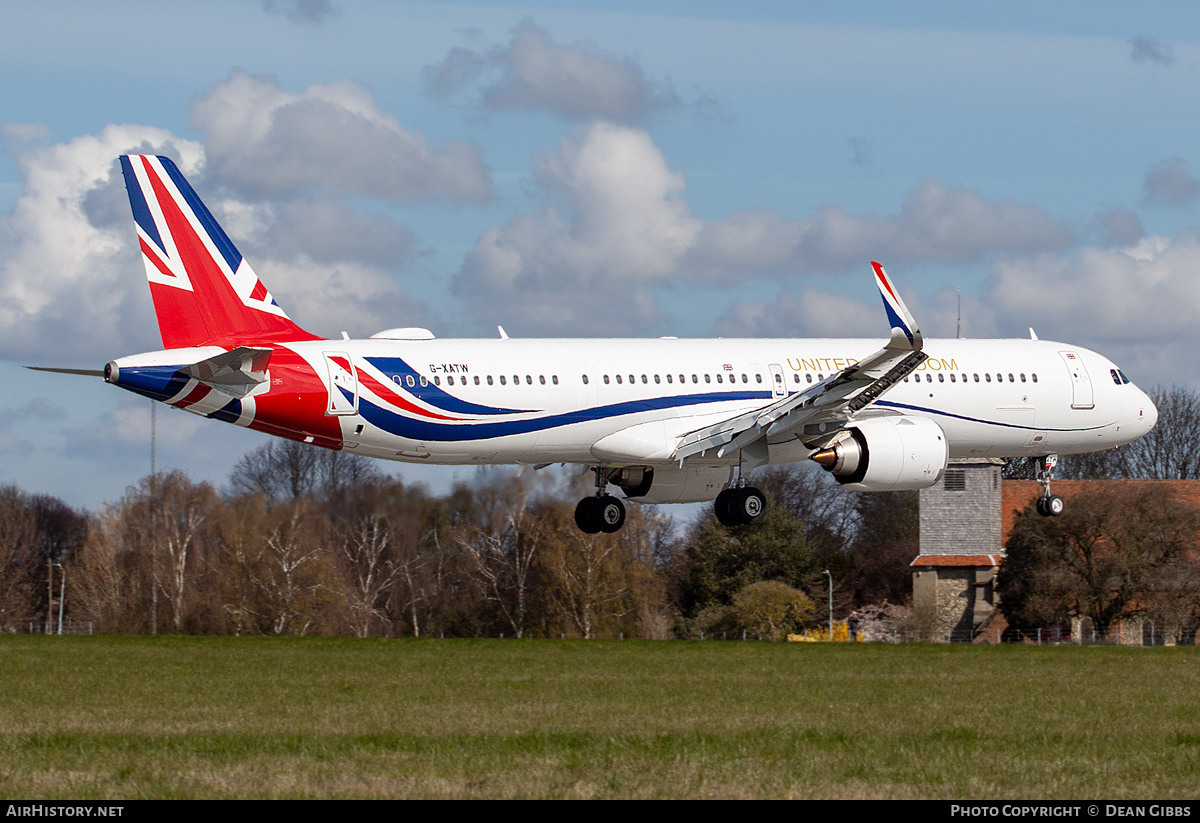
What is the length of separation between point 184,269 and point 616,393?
1067cm

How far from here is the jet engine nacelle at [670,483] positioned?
45.1m

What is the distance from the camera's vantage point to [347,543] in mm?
64625

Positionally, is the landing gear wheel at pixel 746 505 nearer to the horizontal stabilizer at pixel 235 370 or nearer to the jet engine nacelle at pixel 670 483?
the jet engine nacelle at pixel 670 483

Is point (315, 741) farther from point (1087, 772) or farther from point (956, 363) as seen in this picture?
point (956, 363)

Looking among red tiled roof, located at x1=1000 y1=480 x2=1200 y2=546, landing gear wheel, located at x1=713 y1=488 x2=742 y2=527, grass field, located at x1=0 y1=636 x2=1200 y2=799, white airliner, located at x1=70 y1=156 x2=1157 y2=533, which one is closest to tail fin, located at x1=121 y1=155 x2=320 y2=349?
white airliner, located at x1=70 y1=156 x2=1157 y2=533

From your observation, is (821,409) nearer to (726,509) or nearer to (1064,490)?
(726,509)

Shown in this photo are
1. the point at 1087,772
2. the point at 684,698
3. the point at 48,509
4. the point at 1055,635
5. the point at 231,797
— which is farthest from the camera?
the point at 48,509

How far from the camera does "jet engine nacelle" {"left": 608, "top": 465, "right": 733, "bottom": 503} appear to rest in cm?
4509

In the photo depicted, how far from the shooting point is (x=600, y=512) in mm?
45031

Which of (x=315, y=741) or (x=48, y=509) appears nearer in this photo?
(x=315, y=741)

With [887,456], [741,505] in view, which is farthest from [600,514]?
[887,456]

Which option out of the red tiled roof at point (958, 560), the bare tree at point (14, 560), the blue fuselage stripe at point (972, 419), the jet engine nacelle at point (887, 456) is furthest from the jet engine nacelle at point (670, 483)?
the bare tree at point (14, 560)
